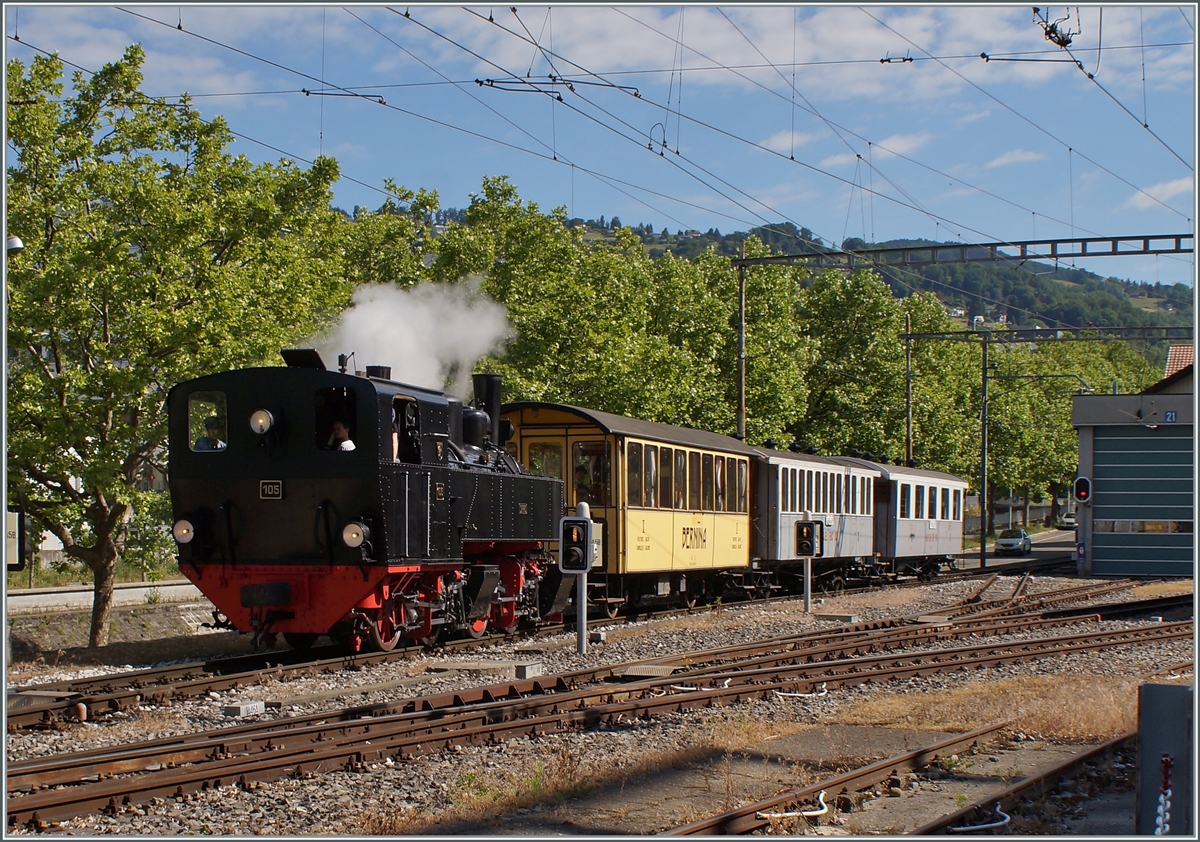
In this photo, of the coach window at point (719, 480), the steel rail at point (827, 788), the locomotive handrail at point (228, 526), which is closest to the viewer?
the steel rail at point (827, 788)

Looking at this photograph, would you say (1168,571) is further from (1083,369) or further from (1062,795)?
(1083,369)

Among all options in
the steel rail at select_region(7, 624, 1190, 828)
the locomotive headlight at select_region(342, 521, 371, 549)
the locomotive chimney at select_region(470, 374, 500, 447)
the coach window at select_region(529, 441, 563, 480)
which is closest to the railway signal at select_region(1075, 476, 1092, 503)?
the coach window at select_region(529, 441, 563, 480)

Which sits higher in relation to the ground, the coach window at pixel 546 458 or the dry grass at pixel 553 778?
the coach window at pixel 546 458

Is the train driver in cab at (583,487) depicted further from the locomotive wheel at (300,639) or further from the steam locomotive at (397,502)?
the locomotive wheel at (300,639)

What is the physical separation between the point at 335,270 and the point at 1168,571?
25439 millimetres

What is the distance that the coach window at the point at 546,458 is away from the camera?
1905 cm

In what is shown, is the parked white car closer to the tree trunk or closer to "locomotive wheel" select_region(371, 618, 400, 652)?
the tree trunk

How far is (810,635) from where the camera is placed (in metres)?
16.6

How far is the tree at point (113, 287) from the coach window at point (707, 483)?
7.70 metres

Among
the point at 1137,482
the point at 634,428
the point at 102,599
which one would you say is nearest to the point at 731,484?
the point at 634,428

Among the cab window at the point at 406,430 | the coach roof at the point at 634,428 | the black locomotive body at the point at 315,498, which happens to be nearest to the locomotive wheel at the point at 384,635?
the black locomotive body at the point at 315,498

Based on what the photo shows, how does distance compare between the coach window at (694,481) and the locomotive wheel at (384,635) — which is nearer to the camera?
the locomotive wheel at (384,635)

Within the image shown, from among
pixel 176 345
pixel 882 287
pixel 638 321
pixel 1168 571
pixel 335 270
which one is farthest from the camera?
pixel 882 287

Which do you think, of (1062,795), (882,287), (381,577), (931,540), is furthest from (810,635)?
(882,287)
